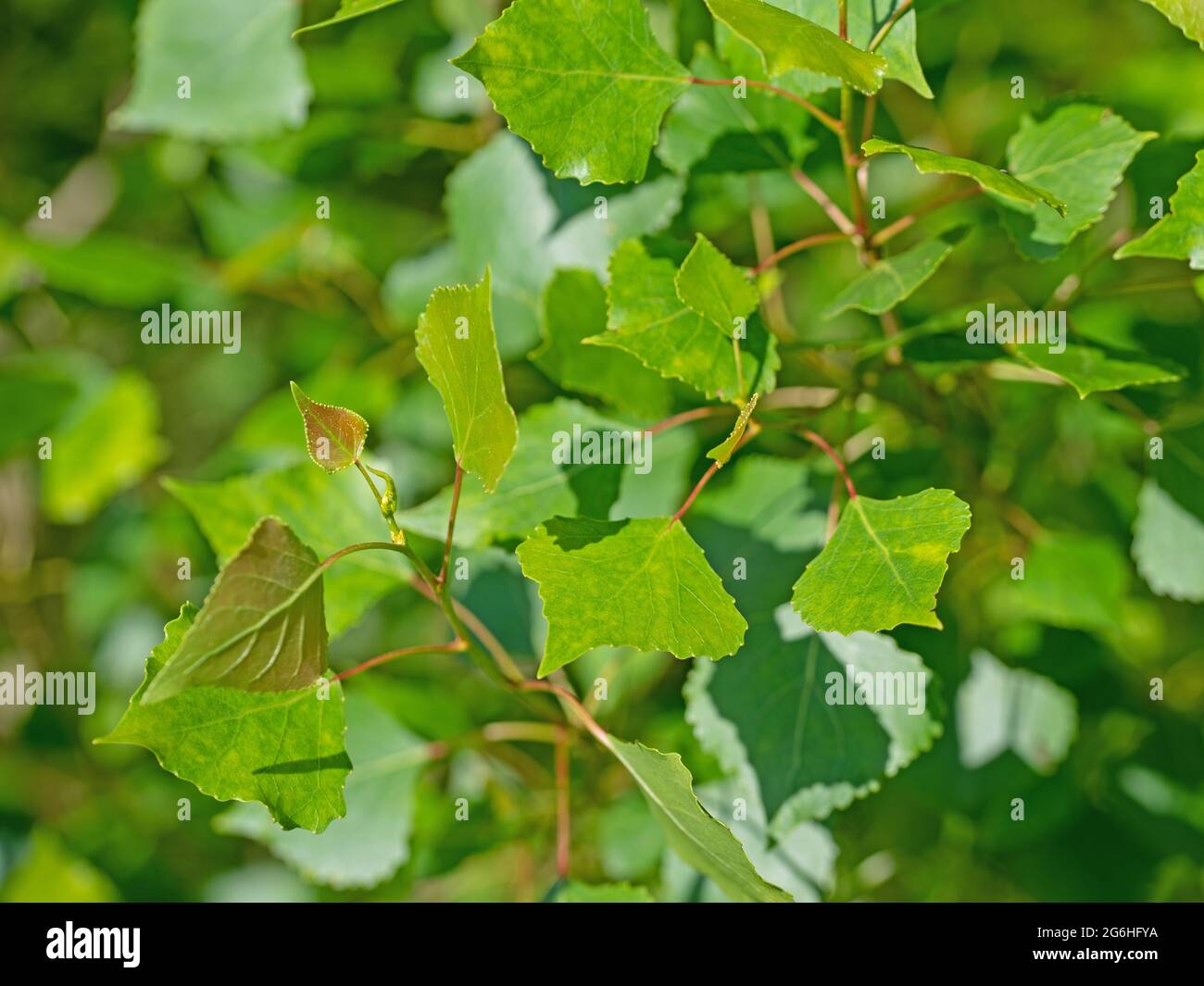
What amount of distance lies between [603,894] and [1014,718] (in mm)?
474

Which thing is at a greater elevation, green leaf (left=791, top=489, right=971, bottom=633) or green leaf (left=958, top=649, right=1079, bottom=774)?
green leaf (left=791, top=489, right=971, bottom=633)

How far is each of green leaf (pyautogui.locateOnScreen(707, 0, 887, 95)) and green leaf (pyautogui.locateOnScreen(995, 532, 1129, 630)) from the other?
60 centimetres

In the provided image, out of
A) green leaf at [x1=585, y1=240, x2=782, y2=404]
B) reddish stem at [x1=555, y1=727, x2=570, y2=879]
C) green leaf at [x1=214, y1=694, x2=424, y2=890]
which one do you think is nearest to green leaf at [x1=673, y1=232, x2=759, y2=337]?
green leaf at [x1=585, y1=240, x2=782, y2=404]

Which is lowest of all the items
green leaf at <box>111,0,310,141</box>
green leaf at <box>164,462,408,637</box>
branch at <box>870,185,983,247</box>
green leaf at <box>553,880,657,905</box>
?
green leaf at <box>553,880,657,905</box>

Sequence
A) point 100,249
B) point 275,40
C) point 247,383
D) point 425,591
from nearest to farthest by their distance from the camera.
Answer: point 425,591 < point 275,40 < point 100,249 < point 247,383

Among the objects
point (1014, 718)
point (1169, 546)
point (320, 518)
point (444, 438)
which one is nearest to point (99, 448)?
point (444, 438)

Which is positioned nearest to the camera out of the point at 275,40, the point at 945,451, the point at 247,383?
the point at 945,451

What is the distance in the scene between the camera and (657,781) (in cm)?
73

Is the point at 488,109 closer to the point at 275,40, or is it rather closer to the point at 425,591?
the point at 275,40

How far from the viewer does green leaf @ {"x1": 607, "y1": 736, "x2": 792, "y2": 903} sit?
2.28 feet

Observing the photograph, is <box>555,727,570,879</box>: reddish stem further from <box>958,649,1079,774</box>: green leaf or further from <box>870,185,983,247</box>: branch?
<box>870,185,983,247</box>: branch

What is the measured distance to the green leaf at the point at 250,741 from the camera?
0.68m

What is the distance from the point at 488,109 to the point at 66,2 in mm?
965
